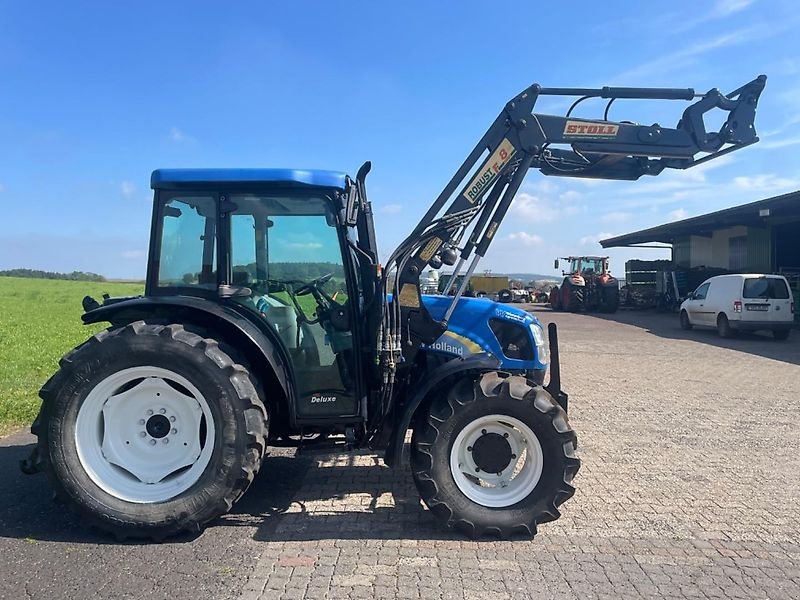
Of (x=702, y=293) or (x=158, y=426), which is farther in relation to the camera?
(x=702, y=293)

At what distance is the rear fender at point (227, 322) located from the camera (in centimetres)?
431

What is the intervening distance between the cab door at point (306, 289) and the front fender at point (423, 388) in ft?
1.20

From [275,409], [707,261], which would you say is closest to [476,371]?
[275,409]

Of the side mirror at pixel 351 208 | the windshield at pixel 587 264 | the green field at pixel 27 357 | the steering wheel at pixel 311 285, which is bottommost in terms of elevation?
the green field at pixel 27 357

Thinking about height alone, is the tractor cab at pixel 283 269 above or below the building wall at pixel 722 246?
below

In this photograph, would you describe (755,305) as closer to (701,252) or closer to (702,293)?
(702,293)

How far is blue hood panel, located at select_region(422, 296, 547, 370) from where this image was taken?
15.7ft

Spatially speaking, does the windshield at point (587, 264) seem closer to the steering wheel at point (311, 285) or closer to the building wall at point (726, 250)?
the building wall at point (726, 250)

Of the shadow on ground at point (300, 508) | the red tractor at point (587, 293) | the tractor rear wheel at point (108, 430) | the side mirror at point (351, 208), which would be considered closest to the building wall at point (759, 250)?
the red tractor at point (587, 293)

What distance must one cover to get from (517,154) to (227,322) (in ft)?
7.96

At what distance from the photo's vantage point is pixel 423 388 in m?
4.31

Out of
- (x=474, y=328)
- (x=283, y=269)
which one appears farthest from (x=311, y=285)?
(x=474, y=328)

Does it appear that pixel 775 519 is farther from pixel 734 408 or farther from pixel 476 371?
pixel 734 408

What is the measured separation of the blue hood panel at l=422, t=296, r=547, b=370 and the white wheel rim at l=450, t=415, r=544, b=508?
623mm
